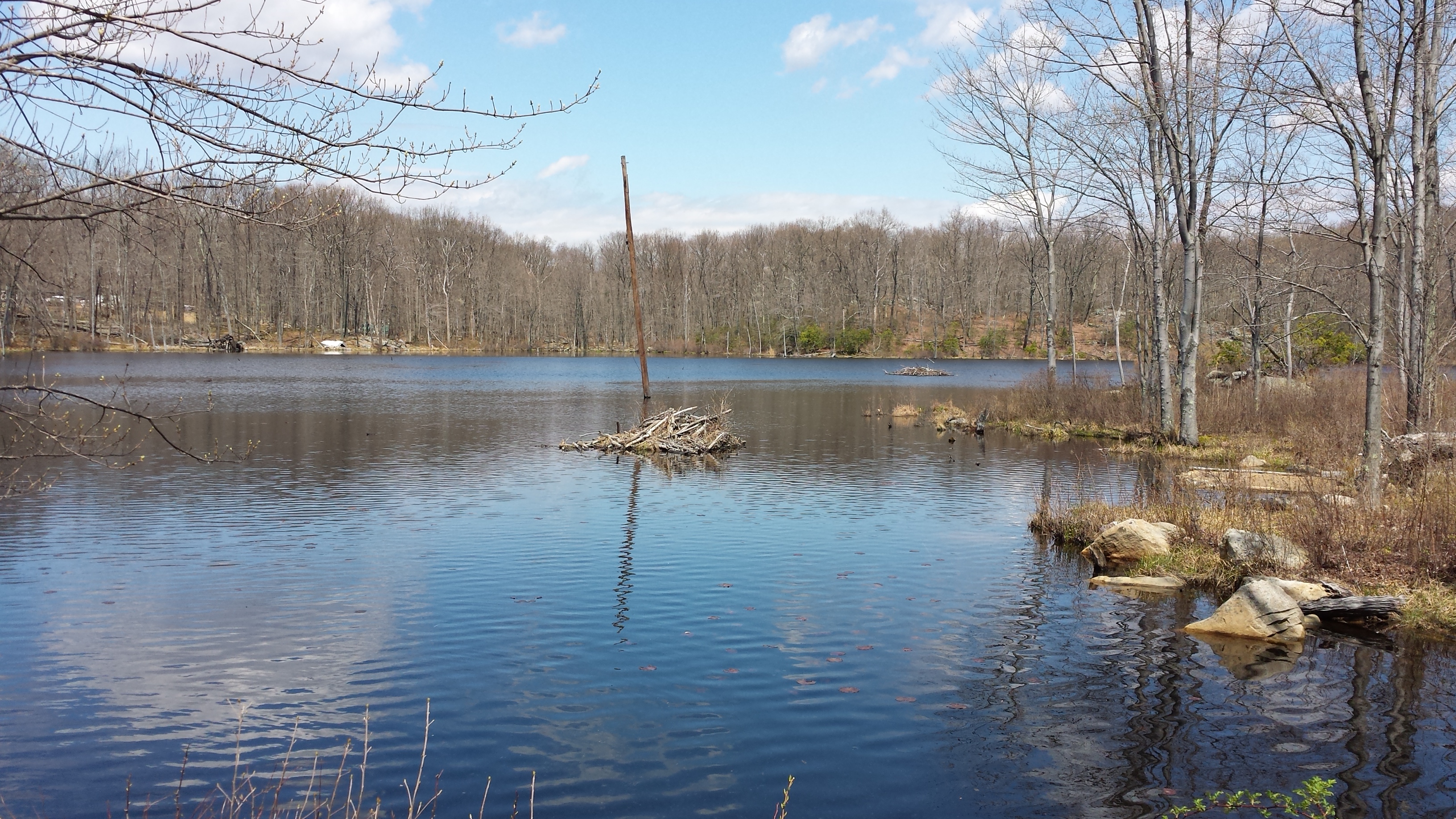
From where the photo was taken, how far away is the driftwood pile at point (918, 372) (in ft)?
247

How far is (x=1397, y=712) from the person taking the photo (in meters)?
8.53

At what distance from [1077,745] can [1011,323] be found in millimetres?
116182

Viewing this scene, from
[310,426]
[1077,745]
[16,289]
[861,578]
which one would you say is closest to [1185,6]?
[861,578]

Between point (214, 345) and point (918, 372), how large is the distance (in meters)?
68.8

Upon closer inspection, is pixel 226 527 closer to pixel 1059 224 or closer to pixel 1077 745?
pixel 1077 745

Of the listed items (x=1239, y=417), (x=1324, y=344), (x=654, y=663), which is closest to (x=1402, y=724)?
(x=654, y=663)

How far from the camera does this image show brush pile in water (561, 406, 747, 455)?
89.5ft

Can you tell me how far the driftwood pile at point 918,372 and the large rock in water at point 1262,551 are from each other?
62.6m

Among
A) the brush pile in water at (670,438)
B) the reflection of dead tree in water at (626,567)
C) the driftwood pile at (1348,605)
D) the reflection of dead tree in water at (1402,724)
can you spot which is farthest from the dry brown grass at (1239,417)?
the reflection of dead tree in water at (626,567)

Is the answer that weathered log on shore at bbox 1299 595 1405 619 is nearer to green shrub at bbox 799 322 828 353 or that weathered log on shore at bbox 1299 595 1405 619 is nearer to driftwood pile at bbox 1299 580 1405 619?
driftwood pile at bbox 1299 580 1405 619

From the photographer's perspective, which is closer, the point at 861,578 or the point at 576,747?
the point at 576,747

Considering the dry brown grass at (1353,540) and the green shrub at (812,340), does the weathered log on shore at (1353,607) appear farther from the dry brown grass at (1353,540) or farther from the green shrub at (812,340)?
the green shrub at (812,340)

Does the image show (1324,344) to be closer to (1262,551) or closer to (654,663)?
(1262,551)

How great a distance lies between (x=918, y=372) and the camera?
2990 inches
